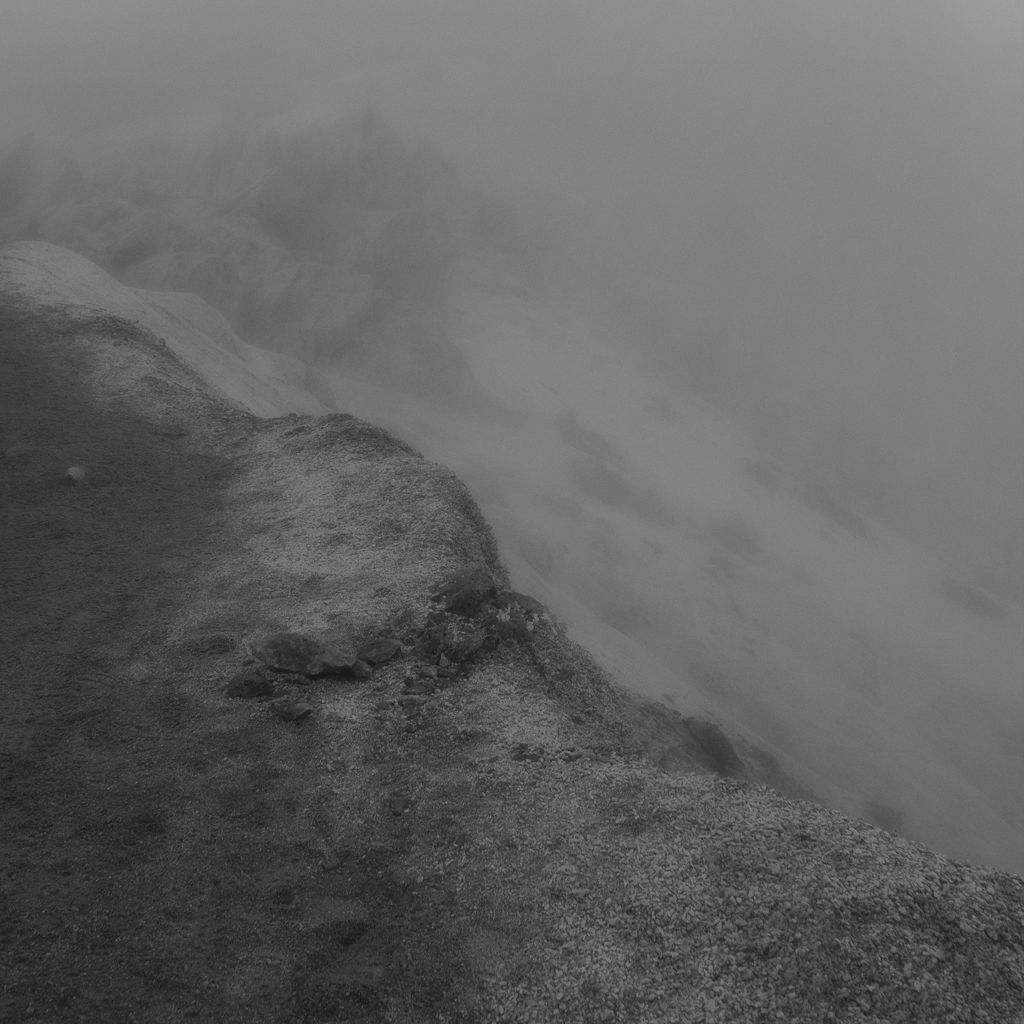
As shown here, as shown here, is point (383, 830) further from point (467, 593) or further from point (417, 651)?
point (467, 593)

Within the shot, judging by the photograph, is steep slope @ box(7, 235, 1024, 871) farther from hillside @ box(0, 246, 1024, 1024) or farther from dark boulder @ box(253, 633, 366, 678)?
dark boulder @ box(253, 633, 366, 678)

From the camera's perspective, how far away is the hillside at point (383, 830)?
29.4ft

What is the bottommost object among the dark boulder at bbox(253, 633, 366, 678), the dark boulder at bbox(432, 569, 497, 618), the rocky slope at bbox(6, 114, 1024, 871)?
the rocky slope at bbox(6, 114, 1024, 871)

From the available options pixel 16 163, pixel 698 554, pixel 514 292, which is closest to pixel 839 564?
pixel 698 554

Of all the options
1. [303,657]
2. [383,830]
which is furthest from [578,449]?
[383,830]

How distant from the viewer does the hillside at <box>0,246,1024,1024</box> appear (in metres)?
8.96

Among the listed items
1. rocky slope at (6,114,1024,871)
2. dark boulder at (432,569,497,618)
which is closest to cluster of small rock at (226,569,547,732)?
dark boulder at (432,569,497,618)

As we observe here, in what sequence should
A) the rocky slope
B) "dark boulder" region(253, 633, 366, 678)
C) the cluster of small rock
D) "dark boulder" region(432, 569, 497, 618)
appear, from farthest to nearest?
the rocky slope
"dark boulder" region(432, 569, 497, 618)
"dark boulder" region(253, 633, 366, 678)
the cluster of small rock

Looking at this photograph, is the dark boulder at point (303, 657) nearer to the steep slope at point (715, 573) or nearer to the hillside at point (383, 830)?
the hillside at point (383, 830)

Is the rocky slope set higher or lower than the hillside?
lower

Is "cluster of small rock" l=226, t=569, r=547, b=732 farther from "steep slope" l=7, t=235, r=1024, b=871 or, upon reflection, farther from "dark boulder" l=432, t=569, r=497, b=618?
"steep slope" l=7, t=235, r=1024, b=871

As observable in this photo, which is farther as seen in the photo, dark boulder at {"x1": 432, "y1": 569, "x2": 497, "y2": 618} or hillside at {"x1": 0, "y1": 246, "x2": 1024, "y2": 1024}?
dark boulder at {"x1": 432, "y1": 569, "x2": 497, "y2": 618}

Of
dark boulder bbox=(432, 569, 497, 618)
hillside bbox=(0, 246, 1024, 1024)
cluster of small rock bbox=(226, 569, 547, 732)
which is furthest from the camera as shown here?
dark boulder bbox=(432, 569, 497, 618)

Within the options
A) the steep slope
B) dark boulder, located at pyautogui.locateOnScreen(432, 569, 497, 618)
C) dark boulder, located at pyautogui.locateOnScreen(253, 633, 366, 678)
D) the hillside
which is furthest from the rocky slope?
dark boulder, located at pyautogui.locateOnScreen(253, 633, 366, 678)
